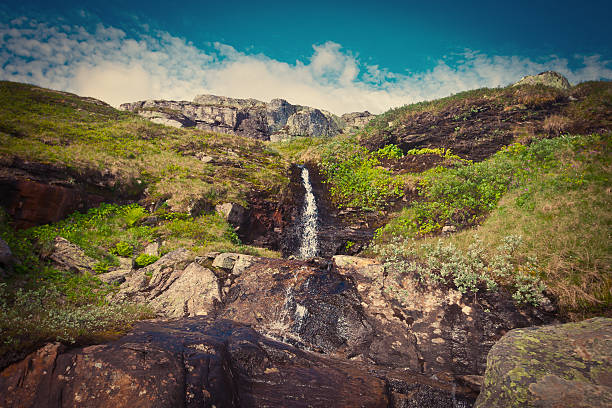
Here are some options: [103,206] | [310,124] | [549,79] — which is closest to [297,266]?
[103,206]

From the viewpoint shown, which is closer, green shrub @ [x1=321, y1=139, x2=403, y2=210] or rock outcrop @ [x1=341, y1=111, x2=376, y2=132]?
green shrub @ [x1=321, y1=139, x2=403, y2=210]

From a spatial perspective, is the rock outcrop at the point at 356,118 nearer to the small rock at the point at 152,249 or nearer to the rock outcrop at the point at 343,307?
the small rock at the point at 152,249

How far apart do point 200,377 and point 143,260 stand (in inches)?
310

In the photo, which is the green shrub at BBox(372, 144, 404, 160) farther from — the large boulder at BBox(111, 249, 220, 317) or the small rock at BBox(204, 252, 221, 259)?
the large boulder at BBox(111, 249, 220, 317)

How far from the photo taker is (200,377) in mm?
4176

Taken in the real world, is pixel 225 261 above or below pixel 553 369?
below

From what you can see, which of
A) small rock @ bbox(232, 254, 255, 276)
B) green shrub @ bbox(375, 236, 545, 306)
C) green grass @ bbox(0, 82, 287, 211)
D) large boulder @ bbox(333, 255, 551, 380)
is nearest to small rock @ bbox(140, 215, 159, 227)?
green grass @ bbox(0, 82, 287, 211)

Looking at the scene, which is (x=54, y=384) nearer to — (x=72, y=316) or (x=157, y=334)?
(x=157, y=334)

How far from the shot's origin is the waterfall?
1566 centimetres

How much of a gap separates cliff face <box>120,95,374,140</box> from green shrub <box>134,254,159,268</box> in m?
51.5

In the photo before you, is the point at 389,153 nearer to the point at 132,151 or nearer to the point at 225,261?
the point at 225,261

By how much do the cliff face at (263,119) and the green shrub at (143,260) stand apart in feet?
169

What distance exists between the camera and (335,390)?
4.93 meters

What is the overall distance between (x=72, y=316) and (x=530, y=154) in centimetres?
1897
